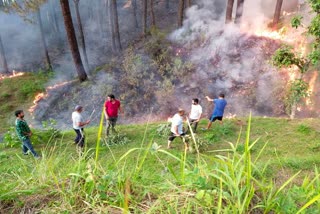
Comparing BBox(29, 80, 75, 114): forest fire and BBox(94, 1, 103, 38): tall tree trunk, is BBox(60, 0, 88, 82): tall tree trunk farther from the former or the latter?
BBox(94, 1, 103, 38): tall tree trunk

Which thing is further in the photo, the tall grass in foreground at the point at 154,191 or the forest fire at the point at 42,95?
the forest fire at the point at 42,95

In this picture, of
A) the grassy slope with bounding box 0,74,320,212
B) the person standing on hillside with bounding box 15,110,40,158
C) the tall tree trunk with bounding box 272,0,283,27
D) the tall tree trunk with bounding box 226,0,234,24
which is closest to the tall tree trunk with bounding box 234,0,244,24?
the tall tree trunk with bounding box 226,0,234,24

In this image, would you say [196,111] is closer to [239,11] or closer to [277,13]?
[277,13]

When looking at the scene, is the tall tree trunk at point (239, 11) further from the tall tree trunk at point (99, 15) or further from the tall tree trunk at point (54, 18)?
the tall tree trunk at point (54, 18)

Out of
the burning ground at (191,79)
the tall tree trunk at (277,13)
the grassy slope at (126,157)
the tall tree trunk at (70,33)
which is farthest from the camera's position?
the tall tree trunk at (277,13)

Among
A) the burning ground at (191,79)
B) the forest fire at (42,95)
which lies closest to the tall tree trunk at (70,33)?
the burning ground at (191,79)

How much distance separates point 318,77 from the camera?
14.0 metres

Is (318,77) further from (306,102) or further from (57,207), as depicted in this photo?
(57,207)

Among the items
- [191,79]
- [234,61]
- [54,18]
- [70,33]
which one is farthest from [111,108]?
[54,18]

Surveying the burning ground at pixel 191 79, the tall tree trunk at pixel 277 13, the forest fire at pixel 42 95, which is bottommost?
the forest fire at pixel 42 95

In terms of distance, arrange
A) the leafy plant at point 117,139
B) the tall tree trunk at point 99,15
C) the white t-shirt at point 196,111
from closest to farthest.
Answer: the white t-shirt at point 196,111 → the leafy plant at point 117,139 → the tall tree trunk at point 99,15

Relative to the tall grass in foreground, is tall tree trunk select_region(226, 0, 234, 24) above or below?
above

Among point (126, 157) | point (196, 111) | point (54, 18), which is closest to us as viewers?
point (126, 157)

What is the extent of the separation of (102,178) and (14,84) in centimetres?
2209
